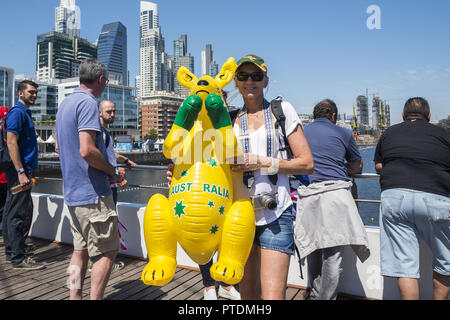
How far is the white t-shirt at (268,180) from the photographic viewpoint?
6.08ft

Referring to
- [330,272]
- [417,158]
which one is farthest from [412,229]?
[330,272]

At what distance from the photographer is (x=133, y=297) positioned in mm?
3070

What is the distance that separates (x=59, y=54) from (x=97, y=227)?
17596cm

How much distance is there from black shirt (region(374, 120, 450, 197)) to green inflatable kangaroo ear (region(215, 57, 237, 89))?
58.1 inches

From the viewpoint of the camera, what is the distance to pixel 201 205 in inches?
69.3

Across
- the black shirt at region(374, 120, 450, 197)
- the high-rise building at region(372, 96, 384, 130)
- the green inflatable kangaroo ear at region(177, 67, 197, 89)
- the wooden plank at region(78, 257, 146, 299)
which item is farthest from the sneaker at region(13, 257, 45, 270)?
the high-rise building at region(372, 96, 384, 130)

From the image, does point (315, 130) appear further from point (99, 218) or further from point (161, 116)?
point (161, 116)

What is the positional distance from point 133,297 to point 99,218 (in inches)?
45.1

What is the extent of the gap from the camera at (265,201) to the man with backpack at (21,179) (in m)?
3.07

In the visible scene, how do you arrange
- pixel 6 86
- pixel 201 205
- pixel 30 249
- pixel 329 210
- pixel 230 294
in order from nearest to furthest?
1. pixel 201 205
2. pixel 329 210
3. pixel 230 294
4. pixel 30 249
5. pixel 6 86

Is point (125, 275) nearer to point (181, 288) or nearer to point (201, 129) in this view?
point (181, 288)

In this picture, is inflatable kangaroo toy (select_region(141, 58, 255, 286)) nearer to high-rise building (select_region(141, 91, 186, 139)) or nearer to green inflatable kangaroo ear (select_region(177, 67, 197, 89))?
green inflatable kangaroo ear (select_region(177, 67, 197, 89))
